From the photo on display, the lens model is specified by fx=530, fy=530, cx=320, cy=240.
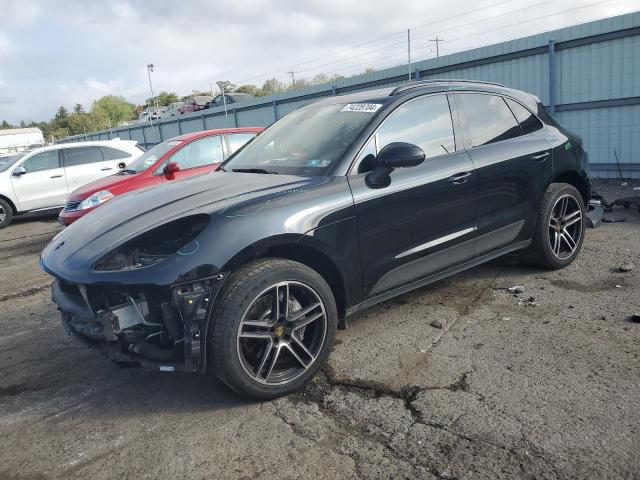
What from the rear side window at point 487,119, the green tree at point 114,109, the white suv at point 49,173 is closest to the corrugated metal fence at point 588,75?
the rear side window at point 487,119

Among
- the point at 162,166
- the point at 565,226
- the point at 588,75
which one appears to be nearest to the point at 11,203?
the point at 162,166

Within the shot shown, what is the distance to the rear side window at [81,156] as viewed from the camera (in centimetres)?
1184

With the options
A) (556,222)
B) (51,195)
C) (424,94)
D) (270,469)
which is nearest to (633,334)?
(556,222)

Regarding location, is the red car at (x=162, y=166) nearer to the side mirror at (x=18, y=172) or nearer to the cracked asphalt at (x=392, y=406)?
the cracked asphalt at (x=392, y=406)

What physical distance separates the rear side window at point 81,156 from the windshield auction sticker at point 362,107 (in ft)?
31.4

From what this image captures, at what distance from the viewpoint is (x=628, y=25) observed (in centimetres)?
891

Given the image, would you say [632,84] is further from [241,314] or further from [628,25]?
[241,314]

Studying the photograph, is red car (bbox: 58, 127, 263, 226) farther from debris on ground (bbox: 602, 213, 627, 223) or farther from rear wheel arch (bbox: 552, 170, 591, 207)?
debris on ground (bbox: 602, 213, 627, 223)

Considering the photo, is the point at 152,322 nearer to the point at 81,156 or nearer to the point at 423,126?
the point at 423,126

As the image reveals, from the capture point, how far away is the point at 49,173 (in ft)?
38.3

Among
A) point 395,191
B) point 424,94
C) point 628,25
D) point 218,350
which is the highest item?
point 628,25

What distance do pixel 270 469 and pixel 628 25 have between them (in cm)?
963

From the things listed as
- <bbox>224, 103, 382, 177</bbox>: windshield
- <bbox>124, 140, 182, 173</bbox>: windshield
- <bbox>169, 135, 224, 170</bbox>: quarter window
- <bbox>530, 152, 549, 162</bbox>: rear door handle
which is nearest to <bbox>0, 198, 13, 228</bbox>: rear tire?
<bbox>124, 140, 182, 173</bbox>: windshield

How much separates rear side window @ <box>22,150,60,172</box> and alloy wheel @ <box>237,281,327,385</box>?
10518mm
